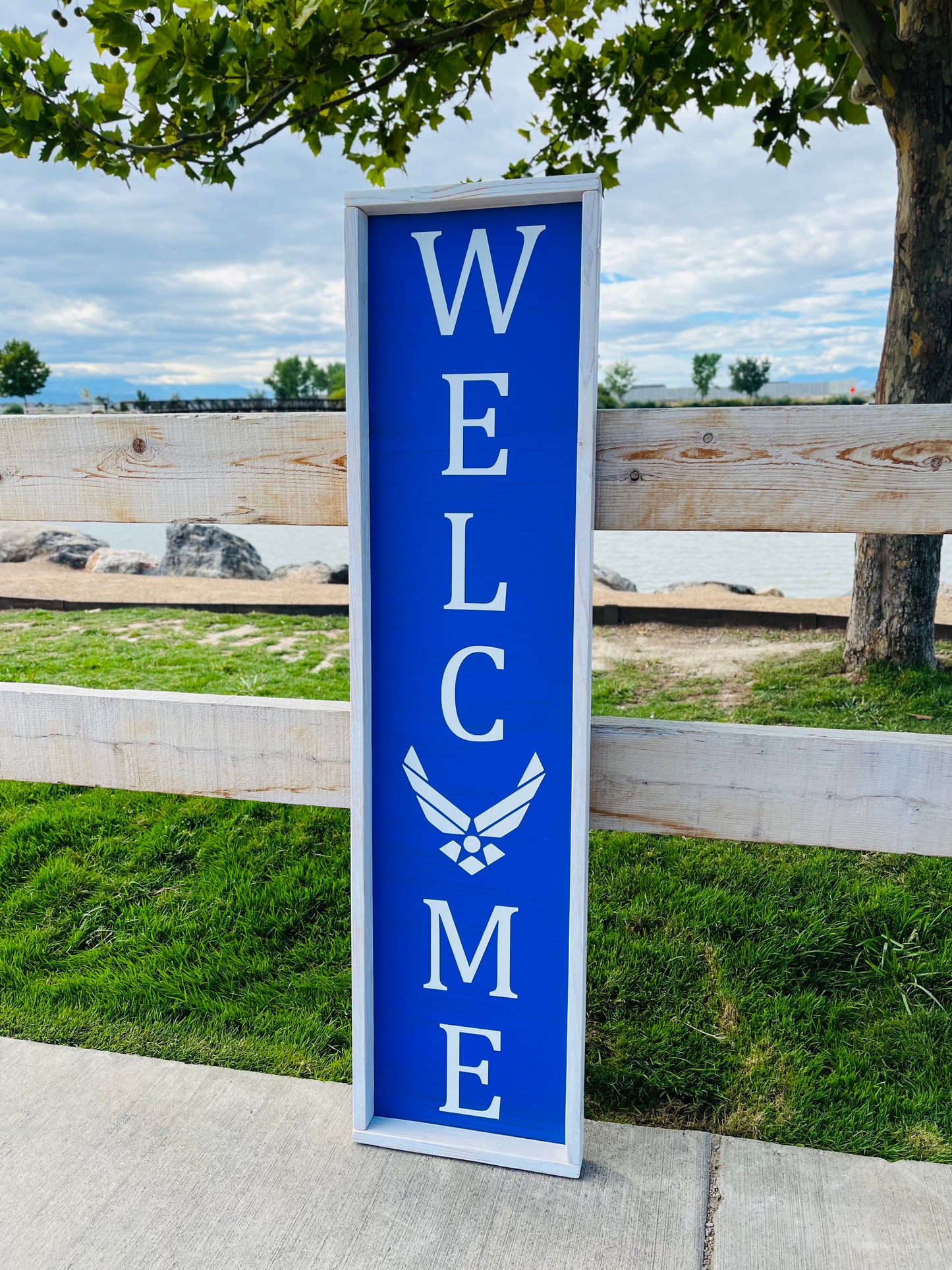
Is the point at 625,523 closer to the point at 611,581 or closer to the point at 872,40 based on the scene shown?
the point at 872,40

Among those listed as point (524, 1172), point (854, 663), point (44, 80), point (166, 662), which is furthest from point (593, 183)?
point (166, 662)

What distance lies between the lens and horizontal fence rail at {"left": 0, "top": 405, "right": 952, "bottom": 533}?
1896mm

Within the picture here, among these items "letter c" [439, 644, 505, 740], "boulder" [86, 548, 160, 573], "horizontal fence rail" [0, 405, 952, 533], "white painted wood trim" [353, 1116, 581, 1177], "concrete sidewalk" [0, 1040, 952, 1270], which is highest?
"horizontal fence rail" [0, 405, 952, 533]

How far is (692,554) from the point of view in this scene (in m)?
Result: 17.5

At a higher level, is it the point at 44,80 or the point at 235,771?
the point at 44,80

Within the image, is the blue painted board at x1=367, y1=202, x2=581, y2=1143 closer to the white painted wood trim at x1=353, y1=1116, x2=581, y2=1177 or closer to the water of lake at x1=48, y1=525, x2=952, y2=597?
the white painted wood trim at x1=353, y1=1116, x2=581, y2=1177

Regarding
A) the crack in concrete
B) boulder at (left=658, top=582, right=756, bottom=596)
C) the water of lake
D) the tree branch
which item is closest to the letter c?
the crack in concrete

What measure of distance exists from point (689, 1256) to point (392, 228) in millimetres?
2109

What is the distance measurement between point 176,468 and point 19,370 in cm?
8712

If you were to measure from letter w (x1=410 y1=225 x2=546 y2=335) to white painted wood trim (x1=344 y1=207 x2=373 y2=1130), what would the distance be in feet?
0.47

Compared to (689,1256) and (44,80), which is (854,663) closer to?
(689,1256)

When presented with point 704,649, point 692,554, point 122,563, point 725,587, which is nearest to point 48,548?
point 122,563

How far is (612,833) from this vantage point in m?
3.49

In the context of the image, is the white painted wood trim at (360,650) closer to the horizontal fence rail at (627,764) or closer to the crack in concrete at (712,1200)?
the horizontal fence rail at (627,764)
